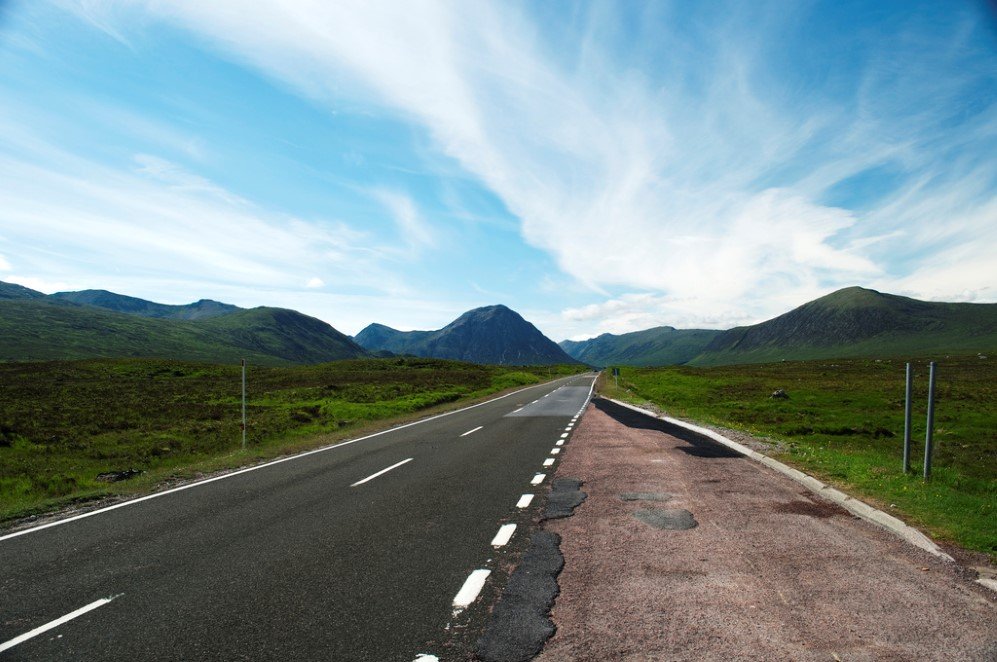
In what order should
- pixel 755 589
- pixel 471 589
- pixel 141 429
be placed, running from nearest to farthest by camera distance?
pixel 755 589 → pixel 471 589 → pixel 141 429

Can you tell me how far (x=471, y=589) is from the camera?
197 inches

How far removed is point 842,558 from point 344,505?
22.2 feet

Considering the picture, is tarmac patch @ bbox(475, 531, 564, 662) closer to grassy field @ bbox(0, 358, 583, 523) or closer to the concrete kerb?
the concrete kerb

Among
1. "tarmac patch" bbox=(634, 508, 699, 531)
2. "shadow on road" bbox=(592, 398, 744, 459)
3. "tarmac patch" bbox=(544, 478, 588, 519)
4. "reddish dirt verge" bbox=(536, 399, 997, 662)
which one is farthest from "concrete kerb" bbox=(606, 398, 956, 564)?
"tarmac patch" bbox=(544, 478, 588, 519)

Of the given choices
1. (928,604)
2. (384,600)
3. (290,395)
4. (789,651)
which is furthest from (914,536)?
(290,395)

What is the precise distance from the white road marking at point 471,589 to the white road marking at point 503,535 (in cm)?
93

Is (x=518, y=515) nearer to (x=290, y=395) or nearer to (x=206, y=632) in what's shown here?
(x=206, y=632)

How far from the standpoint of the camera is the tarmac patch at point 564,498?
7.73 meters

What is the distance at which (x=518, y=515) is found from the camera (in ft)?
25.0

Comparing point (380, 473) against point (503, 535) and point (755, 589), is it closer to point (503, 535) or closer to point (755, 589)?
point (503, 535)

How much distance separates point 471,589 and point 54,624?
351 cm

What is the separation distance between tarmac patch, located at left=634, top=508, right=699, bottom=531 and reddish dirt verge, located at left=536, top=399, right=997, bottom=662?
0.35 feet

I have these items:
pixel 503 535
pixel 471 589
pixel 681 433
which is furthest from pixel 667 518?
pixel 681 433

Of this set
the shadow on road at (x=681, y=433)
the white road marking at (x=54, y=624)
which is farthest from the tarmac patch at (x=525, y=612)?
the shadow on road at (x=681, y=433)
